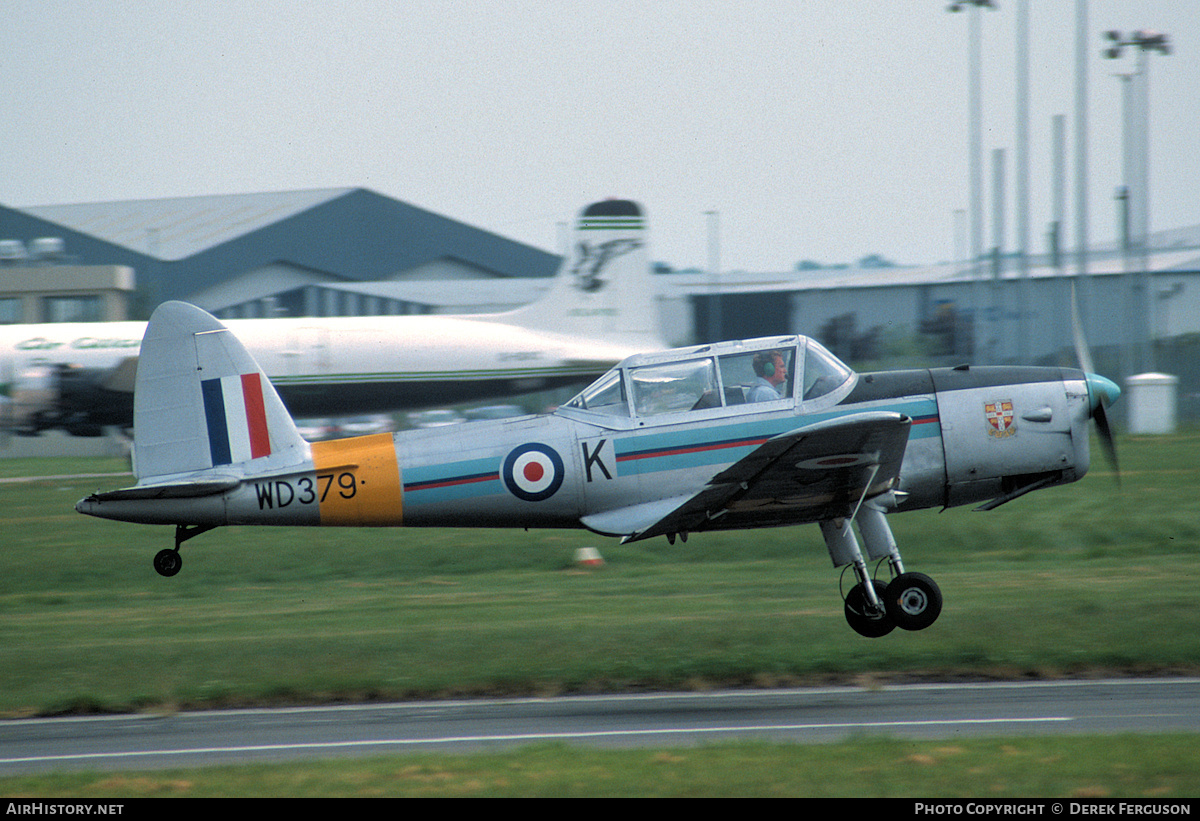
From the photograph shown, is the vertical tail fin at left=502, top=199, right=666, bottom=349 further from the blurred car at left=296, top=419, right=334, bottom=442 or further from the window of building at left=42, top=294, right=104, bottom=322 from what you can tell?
the window of building at left=42, top=294, right=104, bottom=322

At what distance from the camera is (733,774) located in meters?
6.82

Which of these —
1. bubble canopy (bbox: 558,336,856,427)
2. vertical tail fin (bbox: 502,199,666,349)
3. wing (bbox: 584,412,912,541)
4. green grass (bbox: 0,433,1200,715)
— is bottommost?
green grass (bbox: 0,433,1200,715)

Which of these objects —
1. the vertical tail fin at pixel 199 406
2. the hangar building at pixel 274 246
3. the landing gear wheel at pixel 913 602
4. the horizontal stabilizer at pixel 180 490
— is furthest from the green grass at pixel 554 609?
the hangar building at pixel 274 246

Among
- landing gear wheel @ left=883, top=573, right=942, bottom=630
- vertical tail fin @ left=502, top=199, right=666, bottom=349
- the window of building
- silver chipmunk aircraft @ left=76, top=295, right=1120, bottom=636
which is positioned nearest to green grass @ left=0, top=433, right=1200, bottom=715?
landing gear wheel @ left=883, top=573, right=942, bottom=630

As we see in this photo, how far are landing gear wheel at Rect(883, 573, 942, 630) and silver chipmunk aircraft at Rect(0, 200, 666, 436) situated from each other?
1600 cm

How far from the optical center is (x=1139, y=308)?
34.7m

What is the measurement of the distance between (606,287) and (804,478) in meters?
17.8

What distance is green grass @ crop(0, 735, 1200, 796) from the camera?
253 inches

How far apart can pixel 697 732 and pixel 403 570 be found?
965cm

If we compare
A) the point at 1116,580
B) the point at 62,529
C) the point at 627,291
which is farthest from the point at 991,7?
the point at 62,529

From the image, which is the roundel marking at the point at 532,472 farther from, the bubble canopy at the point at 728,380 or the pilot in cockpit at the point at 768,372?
the pilot in cockpit at the point at 768,372

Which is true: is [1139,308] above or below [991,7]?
below

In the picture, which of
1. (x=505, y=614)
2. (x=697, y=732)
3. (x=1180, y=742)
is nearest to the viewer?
(x=1180, y=742)
